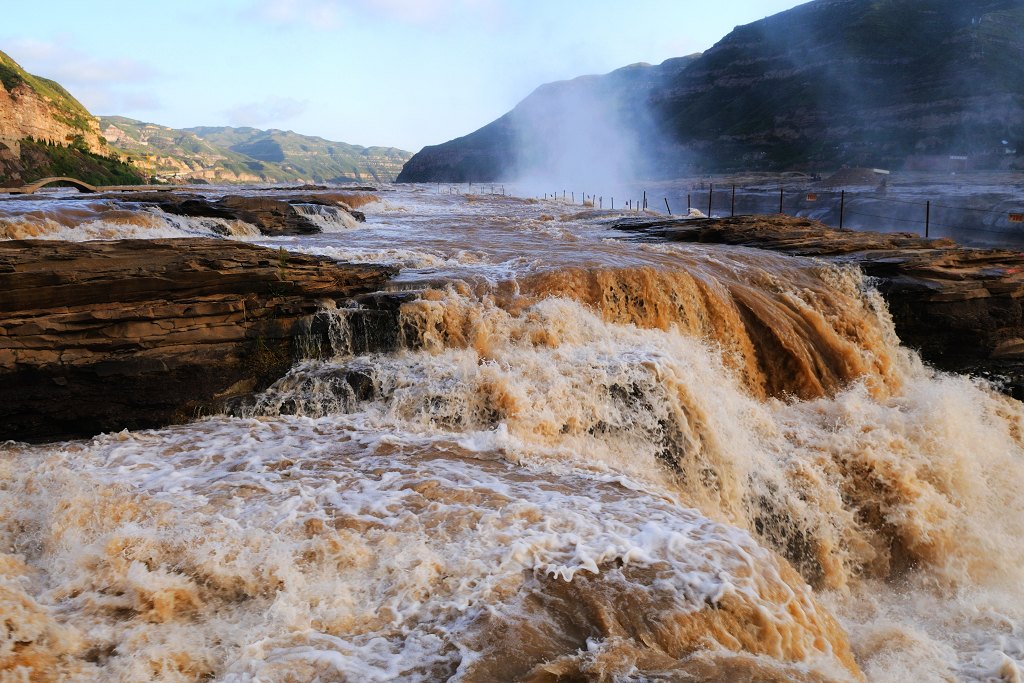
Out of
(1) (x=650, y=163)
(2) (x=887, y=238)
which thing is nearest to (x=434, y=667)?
(2) (x=887, y=238)

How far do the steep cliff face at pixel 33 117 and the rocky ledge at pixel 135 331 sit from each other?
40.7 metres

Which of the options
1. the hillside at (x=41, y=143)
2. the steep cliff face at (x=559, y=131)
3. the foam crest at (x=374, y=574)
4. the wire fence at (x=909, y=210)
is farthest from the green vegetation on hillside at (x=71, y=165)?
the steep cliff face at (x=559, y=131)

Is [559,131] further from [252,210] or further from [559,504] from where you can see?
[559,504]

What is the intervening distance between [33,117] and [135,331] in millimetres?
46943

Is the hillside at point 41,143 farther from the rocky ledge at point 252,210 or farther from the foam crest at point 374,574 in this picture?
the foam crest at point 374,574

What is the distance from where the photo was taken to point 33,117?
1702 inches

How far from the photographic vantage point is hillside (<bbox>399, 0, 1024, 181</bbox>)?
186ft

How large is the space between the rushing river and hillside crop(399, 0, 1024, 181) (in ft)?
162

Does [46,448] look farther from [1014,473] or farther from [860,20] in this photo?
[860,20]

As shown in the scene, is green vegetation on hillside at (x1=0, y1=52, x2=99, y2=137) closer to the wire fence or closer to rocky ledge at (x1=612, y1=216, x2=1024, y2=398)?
the wire fence

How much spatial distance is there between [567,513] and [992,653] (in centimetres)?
303

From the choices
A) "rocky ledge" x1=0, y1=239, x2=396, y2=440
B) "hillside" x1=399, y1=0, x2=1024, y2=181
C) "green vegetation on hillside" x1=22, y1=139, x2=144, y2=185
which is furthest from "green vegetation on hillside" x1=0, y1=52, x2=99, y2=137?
"hillside" x1=399, y1=0, x2=1024, y2=181

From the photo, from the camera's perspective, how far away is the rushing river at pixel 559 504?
3.38 metres

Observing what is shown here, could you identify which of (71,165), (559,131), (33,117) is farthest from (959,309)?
(559,131)
